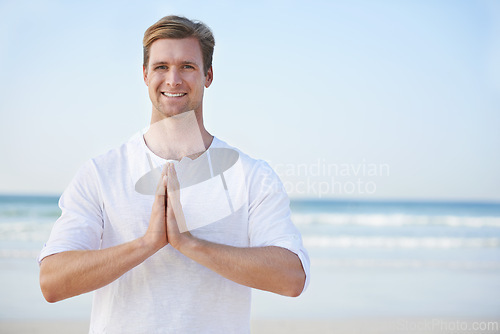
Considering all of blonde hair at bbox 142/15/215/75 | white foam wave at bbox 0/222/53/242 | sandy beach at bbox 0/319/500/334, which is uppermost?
blonde hair at bbox 142/15/215/75

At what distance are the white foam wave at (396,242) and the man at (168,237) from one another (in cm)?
1148

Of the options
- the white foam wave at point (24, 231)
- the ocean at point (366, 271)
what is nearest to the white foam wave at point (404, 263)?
the ocean at point (366, 271)

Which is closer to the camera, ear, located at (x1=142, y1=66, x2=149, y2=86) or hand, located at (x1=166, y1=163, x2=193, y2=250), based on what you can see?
hand, located at (x1=166, y1=163, x2=193, y2=250)

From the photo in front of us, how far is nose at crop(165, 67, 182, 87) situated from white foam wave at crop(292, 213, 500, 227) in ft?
54.6

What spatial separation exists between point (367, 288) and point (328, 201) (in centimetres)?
1959

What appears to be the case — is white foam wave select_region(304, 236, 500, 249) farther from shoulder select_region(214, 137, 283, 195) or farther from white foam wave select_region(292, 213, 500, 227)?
shoulder select_region(214, 137, 283, 195)

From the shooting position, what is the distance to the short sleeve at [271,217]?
6.40 ft

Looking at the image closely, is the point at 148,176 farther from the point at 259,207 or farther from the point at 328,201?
the point at 328,201

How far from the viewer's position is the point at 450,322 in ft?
19.4

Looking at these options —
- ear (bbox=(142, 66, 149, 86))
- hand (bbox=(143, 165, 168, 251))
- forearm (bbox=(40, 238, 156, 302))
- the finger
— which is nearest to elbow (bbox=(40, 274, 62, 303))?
forearm (bbox=(40, 238, 156, 302))

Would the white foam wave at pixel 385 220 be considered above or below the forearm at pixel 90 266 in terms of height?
below

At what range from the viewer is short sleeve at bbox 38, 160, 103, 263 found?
1872mm

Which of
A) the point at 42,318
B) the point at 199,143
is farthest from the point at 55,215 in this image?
the point at 199,143

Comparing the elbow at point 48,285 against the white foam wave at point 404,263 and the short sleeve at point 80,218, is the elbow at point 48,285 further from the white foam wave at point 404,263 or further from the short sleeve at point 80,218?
the white foam wave at point 404,263
